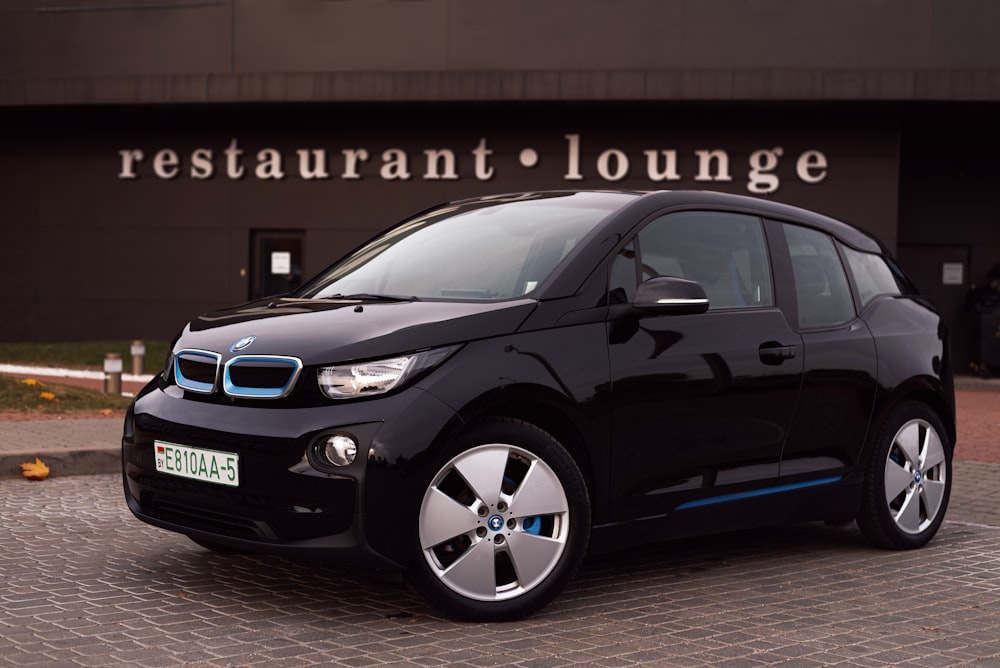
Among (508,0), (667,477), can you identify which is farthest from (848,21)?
(667,477)

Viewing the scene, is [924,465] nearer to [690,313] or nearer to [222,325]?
[690,313]

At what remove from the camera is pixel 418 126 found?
23.5m

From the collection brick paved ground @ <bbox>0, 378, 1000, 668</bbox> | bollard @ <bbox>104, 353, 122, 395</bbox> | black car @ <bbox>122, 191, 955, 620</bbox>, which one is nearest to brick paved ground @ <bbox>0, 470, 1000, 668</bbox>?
brick paved ground @ <bbox>0, 378, 1000, 668</bbox>

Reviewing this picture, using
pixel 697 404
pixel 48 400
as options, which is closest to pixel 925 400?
pixel 697 404

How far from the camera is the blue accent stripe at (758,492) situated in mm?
5375

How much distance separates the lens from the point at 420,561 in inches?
179

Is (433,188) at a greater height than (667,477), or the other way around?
(433,188)

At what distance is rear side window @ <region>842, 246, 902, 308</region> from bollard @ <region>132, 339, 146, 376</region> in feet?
40.1

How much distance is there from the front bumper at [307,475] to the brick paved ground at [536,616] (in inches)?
12.3

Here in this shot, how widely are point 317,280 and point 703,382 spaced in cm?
190

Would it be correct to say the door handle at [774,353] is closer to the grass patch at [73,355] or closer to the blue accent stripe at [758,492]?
the blue accent stripe at [758,492]

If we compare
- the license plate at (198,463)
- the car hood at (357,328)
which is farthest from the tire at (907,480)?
the license plate at (198,463)

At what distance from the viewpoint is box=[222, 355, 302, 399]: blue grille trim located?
4.61 metres

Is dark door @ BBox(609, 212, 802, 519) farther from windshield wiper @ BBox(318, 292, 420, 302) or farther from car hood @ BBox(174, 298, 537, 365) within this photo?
windshield wiper @ BBox(318, 292, 420, 302)
